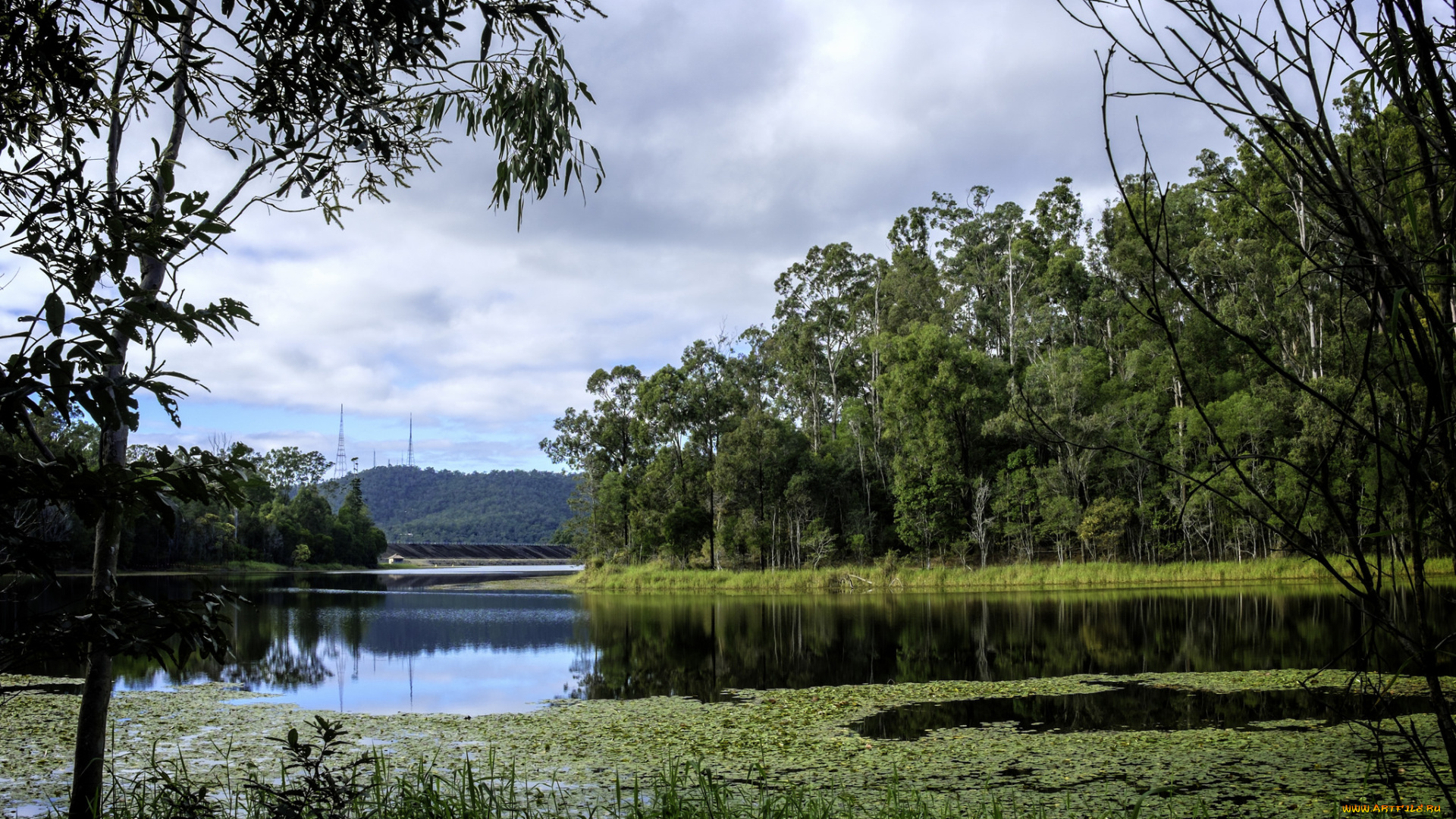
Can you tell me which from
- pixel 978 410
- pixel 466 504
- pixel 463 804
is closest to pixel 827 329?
pixel 978 410

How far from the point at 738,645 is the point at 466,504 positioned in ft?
439

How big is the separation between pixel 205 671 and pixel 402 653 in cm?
387

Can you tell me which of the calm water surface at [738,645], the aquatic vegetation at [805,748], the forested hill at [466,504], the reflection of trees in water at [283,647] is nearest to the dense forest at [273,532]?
the reflection of trees in water at [283,647]

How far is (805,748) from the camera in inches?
286

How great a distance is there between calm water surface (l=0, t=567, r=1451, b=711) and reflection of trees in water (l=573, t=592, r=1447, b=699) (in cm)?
6

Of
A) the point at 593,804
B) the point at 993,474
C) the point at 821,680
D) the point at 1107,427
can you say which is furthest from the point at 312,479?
the point at 593,804

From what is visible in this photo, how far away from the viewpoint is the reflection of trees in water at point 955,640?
11852 mm

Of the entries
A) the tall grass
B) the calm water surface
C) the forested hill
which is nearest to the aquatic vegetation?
the tall grass

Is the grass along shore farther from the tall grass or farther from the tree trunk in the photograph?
the tree trunk

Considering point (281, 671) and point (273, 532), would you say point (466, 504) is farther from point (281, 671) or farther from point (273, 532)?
point (281, 671)

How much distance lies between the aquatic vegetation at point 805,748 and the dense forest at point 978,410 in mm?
17472

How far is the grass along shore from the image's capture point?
85.9 ft

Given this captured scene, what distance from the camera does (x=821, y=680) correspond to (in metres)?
11.5

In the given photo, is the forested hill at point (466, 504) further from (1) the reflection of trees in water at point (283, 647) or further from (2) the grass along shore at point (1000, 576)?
(1) the reflection of trees in water at point (283, 647)
